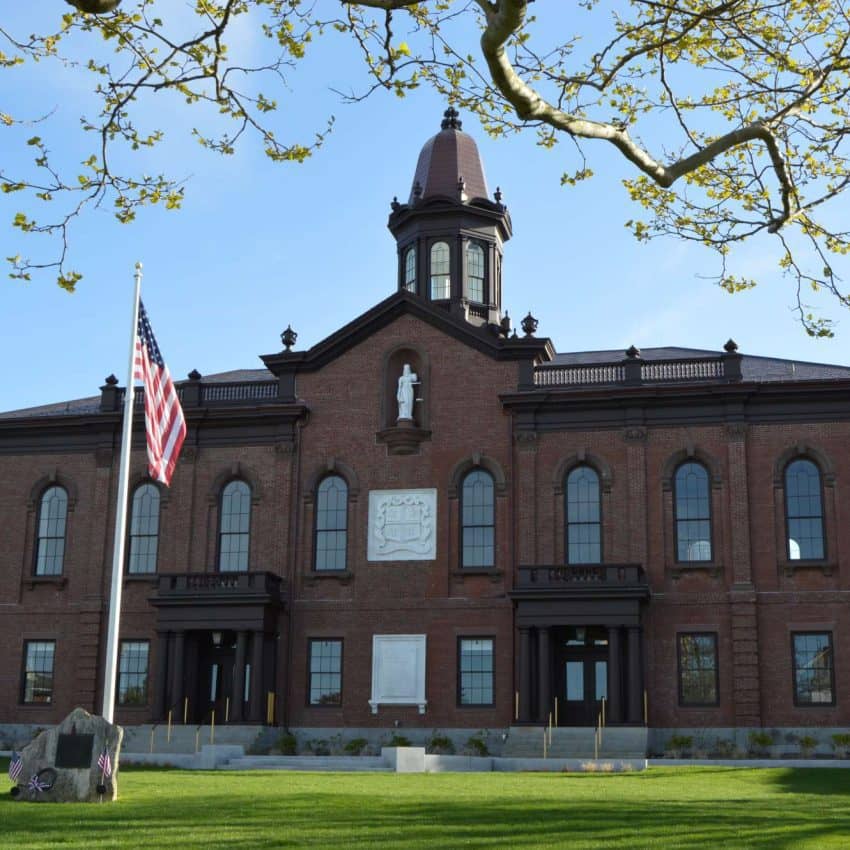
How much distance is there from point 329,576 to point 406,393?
6.18 m

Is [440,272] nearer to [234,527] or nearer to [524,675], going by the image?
[234,527]

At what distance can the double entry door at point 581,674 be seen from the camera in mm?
38875

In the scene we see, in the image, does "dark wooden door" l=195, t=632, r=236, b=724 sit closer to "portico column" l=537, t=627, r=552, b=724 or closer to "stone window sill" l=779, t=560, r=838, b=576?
"portico column" l=537, t=627, r=552, b=724

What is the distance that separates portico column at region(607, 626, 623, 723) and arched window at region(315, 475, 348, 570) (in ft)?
29.3

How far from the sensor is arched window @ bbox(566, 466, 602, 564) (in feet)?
131

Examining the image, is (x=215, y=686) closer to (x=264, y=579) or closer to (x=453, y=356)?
(x=264, y=579)

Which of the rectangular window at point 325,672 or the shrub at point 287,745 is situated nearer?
the shrub at point 287,745

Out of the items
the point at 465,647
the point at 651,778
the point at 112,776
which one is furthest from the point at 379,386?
the point at 112,776

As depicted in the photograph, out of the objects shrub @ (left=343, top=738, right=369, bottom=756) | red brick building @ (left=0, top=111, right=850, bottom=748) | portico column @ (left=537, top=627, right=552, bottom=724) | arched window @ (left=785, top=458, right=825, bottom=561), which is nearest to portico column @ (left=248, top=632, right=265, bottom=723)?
red brick building @ (left=0, top=111, right=850, bottom=748)

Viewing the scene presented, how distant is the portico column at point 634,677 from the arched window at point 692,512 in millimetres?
2921

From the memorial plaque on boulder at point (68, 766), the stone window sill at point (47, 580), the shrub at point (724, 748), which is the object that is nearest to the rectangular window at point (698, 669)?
the shrub at point (724, 748)

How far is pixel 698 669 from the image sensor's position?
38.2 meters

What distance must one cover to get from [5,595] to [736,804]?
29911 millimetres

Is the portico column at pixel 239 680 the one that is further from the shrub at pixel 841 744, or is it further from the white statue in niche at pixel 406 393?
the shrub at pixel 841 744
